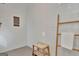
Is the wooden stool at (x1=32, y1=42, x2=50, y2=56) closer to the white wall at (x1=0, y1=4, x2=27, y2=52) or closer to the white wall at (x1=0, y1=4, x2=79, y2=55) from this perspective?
the white wall at (x1=0, y1=4, x2=79, y2=55)

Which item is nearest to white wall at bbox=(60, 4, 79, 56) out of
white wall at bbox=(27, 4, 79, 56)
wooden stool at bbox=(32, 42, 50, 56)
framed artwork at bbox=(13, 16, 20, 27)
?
white wall at bbox=(27, 4, 79, 56)

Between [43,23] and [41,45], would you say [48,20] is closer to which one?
[43,23]

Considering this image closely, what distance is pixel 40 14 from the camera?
125 cm

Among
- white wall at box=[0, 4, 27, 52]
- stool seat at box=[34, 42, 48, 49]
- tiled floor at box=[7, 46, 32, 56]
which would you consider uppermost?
white wall at box=[0, 4, 27, 52]

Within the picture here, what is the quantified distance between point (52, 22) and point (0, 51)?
0.73 m

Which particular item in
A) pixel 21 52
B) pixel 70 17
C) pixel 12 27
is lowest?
pixel 21 52

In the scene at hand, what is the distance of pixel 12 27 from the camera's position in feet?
3.99

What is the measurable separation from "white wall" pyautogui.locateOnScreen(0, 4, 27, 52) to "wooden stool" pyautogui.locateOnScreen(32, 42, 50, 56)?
163 mm

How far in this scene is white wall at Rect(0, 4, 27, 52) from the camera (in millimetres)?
1160

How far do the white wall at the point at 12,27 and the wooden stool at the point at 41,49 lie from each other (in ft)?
0.53

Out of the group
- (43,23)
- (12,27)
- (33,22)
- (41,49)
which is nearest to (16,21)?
(12,27)

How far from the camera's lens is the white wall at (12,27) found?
116 cm

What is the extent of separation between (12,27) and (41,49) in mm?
470

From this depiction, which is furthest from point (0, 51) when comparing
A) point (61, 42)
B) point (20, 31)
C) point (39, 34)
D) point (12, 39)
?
point (61, 42)
